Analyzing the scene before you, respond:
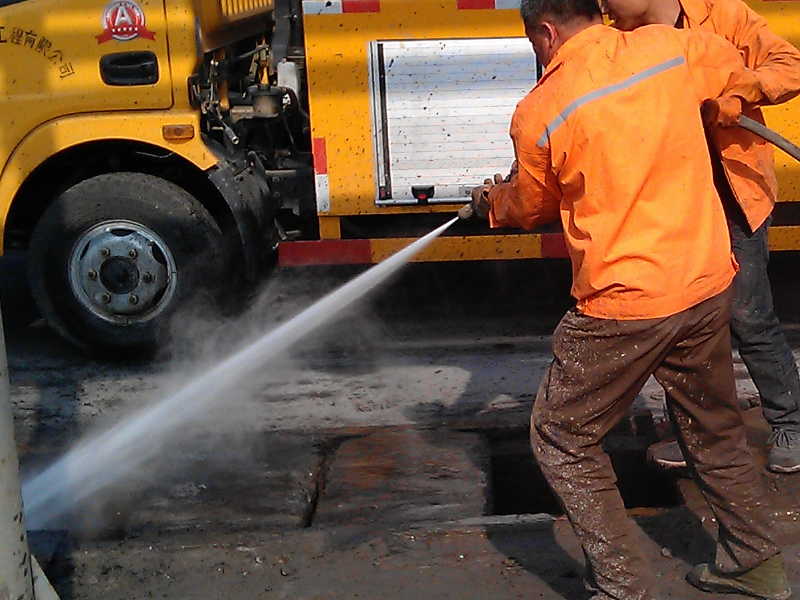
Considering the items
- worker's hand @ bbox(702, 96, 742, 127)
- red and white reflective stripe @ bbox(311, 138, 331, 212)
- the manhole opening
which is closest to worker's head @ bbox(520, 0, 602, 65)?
worker's hand @ bbox(702, 96, 742, 127)

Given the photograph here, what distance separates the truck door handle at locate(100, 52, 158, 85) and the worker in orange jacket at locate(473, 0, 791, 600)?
10.2 feet

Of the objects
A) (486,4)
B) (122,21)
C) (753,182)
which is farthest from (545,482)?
(122,21)

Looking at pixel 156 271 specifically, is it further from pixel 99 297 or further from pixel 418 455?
pixel 418 455

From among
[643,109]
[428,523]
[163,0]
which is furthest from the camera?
[163,0]

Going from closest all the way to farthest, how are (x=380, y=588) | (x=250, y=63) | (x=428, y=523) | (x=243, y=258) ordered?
1. (x=380, y=588)
2. (x=428, y=523)
3. (x=243, y=258)
4. (x=250, y=63)

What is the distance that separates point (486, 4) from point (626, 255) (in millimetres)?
3179

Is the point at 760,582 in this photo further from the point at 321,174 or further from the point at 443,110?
the point at 321,174

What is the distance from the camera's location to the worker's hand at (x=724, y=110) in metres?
3.47

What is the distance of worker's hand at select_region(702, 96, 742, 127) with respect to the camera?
137 inches

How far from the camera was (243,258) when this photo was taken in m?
6.43

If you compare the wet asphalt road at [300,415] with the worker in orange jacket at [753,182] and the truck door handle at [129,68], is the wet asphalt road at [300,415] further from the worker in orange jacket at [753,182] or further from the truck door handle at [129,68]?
the truck door handle at [129,68]

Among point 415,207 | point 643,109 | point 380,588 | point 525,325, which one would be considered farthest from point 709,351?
point 525,325

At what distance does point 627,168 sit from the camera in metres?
3.03

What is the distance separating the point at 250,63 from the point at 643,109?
462 centimetres
